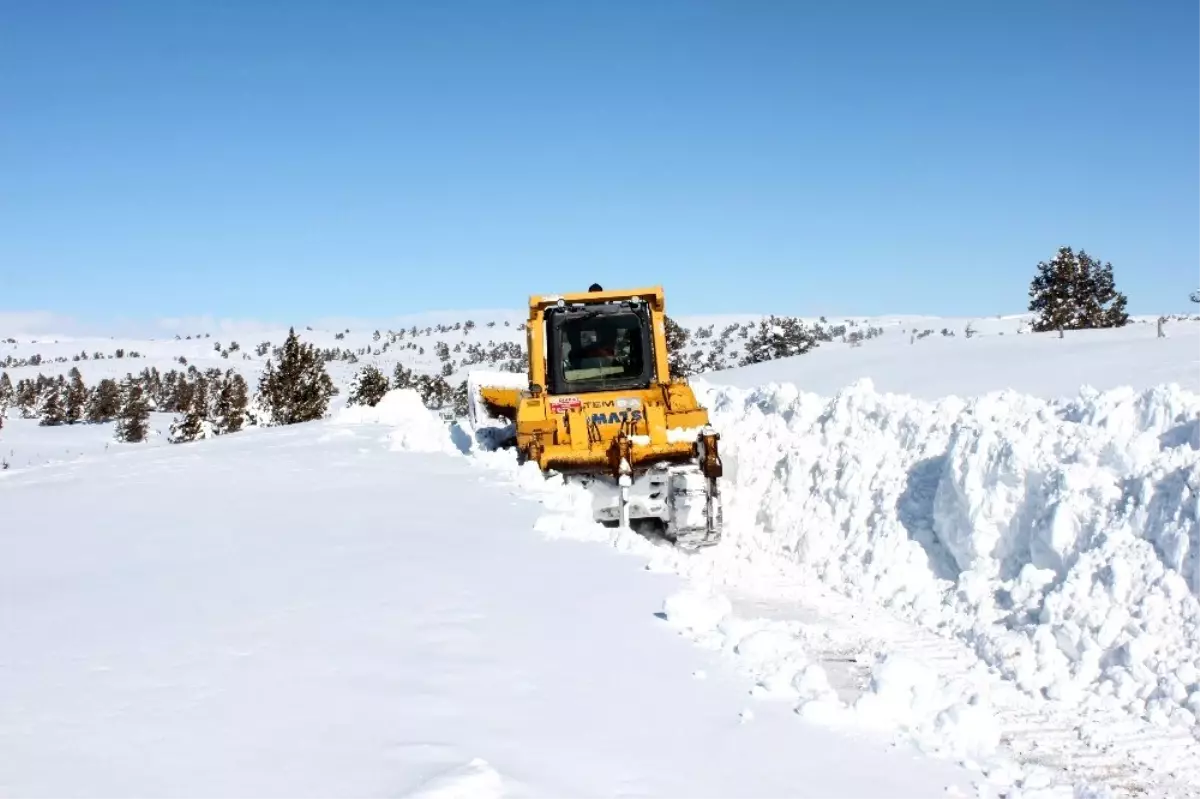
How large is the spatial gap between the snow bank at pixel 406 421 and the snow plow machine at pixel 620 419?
313 cm

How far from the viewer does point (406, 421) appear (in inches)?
738

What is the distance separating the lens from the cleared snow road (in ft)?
11.4

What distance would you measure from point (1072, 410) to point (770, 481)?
10.3 feet

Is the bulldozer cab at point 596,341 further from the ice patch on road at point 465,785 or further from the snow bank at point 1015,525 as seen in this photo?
the ice patch on road at point 465,785

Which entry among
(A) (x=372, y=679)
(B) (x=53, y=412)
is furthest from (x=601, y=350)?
(B) (x=53, y=412)

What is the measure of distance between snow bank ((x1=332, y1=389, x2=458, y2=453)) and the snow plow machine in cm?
313

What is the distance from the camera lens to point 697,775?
370 cm

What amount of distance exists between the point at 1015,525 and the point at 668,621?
3.45 m

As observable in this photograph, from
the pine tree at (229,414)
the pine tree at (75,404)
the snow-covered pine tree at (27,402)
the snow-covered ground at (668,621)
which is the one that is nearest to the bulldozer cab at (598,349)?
the snow-covered ground at (668,621)

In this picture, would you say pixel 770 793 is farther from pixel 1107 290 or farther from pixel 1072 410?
pixel 1107 290

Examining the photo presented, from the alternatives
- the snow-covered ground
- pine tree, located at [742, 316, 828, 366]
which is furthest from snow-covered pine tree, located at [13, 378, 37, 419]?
the snow-covered ground

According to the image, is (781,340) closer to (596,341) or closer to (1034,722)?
(596,341)

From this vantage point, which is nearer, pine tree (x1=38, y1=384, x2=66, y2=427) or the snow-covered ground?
the snow-covered ground

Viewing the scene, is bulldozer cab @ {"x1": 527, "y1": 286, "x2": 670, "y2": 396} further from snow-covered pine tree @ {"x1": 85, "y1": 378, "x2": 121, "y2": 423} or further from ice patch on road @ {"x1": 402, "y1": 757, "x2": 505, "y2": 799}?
snow-covered pine tree @ {"x1": 85, "y1": 378, "x2": 121, "y2": 423}
